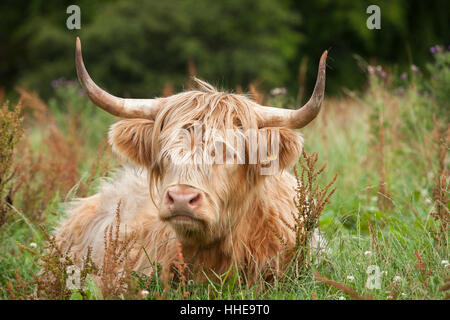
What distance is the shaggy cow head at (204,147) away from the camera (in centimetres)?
276

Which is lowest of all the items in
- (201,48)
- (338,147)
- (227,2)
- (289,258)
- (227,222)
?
(289,258)

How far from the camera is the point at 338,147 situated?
566 cm

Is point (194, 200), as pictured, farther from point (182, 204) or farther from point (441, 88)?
point (441, 88)

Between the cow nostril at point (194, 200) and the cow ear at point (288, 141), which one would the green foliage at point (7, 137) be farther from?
the cow ear at point (288, 141)

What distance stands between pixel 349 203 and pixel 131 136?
1870 millimetres

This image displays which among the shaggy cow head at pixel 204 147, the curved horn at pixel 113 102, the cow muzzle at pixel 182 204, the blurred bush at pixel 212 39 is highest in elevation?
the blurred bush at pixel 212 39

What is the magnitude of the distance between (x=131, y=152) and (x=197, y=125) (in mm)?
531

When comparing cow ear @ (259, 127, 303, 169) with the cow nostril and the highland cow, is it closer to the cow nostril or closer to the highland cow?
the highland cow

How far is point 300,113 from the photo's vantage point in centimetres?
292

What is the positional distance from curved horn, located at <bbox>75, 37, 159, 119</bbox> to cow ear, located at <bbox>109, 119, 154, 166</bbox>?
0.17 feet

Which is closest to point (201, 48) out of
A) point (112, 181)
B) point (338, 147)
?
point (338, 147)

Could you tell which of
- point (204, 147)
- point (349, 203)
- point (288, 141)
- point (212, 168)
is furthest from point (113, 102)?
point (349, 203)

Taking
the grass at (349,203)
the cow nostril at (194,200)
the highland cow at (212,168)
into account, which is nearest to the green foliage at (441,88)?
the grass at (349,203)
